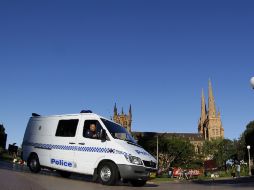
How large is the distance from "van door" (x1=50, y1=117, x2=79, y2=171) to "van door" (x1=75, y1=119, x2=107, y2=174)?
268 millimetres

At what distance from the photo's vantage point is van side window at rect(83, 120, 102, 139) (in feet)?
44.3

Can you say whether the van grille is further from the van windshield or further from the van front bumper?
the van windshield

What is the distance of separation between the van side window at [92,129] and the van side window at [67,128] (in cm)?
50

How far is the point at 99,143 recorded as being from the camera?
1319 cm

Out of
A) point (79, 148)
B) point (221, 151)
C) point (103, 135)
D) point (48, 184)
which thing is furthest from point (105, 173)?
point (221, 151)

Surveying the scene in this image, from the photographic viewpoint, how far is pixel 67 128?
14.4m

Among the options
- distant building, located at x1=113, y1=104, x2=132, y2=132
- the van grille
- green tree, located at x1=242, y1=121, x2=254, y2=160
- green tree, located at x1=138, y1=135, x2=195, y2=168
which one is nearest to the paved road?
the van grille

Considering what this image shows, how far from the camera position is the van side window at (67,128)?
14238 mm

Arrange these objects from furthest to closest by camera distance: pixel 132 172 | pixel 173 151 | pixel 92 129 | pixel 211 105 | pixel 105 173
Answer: pixel 211 105 → pixel 173 151 → pixel 92 129 → pixel 105 173 → pixel 132 172

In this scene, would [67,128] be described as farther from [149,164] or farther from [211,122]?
[211,122]

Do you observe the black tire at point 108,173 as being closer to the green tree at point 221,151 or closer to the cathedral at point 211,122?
the green tree at point 221,151

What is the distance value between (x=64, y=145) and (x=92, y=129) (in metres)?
1.27

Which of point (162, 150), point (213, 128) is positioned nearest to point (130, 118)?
point (213, 128)

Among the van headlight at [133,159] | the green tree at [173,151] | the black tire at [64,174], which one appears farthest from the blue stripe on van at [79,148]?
the green tree at [173,151]
